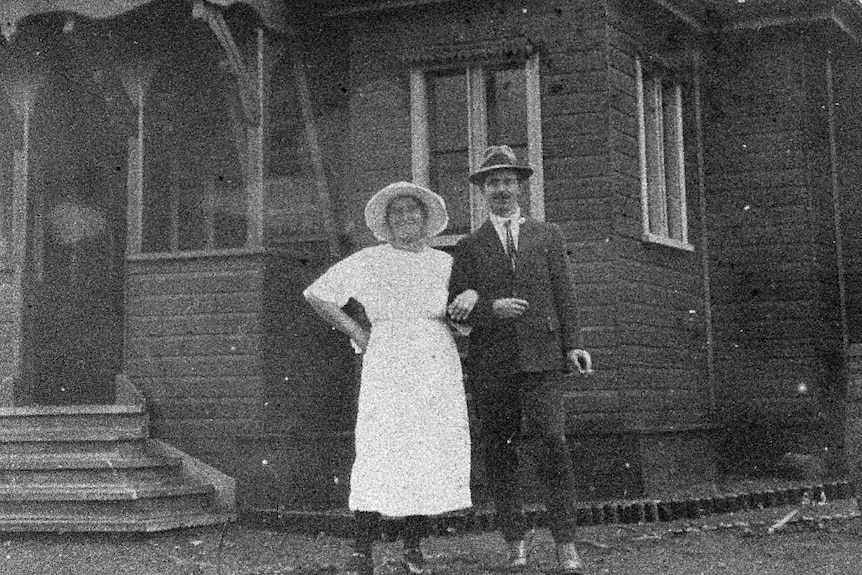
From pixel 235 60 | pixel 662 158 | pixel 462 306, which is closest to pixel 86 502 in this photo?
pixel 235 60

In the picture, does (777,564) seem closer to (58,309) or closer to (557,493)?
(557,493)

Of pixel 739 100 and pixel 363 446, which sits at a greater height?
pixel 739 100

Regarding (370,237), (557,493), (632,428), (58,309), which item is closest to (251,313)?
(370,237)

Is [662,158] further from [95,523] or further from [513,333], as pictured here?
[95,523]

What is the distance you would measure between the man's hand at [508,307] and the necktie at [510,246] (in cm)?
30

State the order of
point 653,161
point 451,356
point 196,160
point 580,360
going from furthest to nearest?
point 196,160
point 653,161
point 580,360
point 451,356

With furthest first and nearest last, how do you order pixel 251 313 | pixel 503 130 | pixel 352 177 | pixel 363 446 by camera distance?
pixel 352 177 < pixel 503 130 < pixel 251 313 < pixel 363 446

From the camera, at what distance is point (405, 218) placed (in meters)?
5.72

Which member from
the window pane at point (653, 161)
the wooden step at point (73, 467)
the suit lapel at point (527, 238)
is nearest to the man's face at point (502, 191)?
the suit lapel at point (527, 238)

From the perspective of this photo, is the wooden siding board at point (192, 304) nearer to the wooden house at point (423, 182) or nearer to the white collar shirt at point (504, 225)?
the wooden house at point (423, 182)

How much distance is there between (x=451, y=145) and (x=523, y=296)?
388 cm

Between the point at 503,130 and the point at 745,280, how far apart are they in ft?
9.71

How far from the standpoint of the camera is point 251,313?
881cm

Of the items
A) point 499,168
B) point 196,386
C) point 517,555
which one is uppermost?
point 499,168
